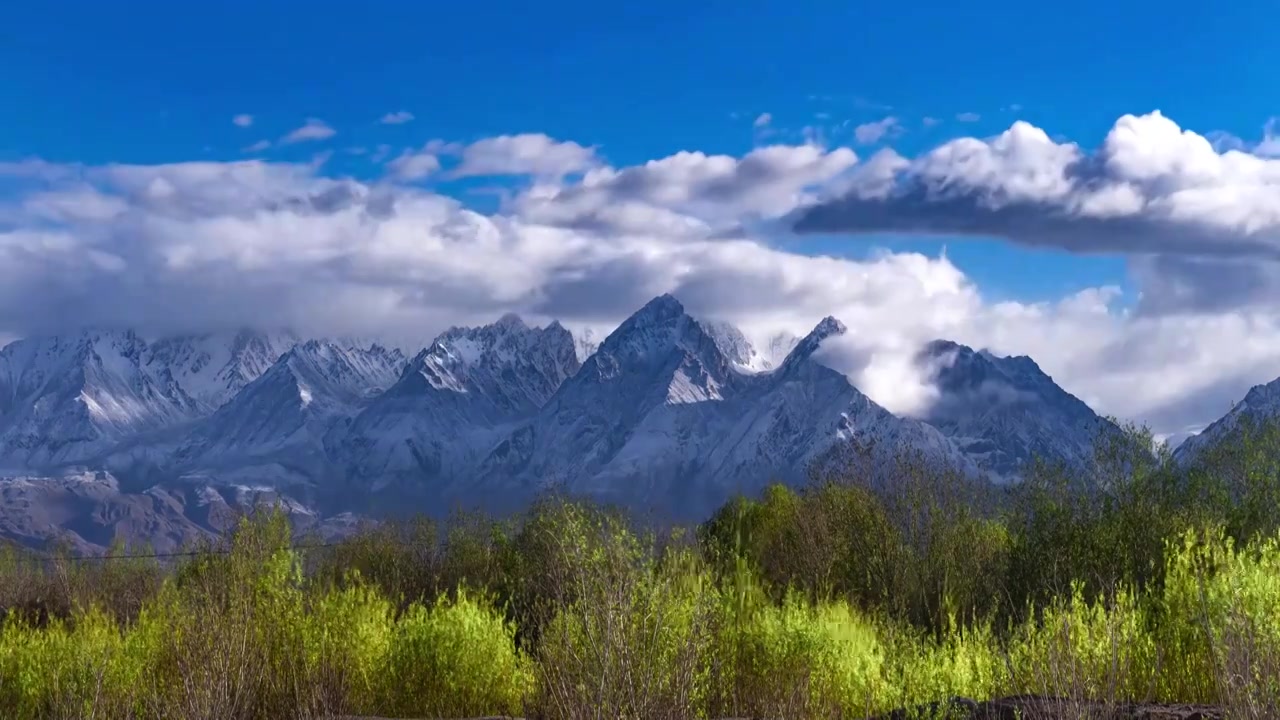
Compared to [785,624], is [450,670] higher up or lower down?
lower down

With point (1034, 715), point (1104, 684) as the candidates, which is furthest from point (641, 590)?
point (1104, 684)

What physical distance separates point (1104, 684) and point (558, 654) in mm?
7208

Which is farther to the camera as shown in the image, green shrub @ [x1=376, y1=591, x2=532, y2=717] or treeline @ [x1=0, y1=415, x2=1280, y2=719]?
green shrub @ [x1=376, y1=591, x2=532, y2=717]

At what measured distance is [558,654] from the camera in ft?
58.5

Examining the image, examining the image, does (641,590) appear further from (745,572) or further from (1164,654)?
(745,572)

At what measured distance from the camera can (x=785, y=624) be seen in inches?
955

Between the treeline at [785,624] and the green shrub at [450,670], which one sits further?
the green shrub at [450,670]

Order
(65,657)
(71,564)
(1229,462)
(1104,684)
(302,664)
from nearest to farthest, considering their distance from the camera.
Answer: (1104,684) < (302,664) < (65,657) < (1229,462) < (71,564)

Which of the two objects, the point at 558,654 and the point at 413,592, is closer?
the point at 558,654

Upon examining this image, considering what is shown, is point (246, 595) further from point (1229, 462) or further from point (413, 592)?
point (1229, 462)

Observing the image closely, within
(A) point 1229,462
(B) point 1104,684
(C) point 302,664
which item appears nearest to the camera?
(B) point 1104,684

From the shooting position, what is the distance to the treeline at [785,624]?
1564 centimetres

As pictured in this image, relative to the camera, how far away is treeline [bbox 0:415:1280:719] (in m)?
15.6

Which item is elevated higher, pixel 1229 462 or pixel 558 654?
pixel 1229 462
